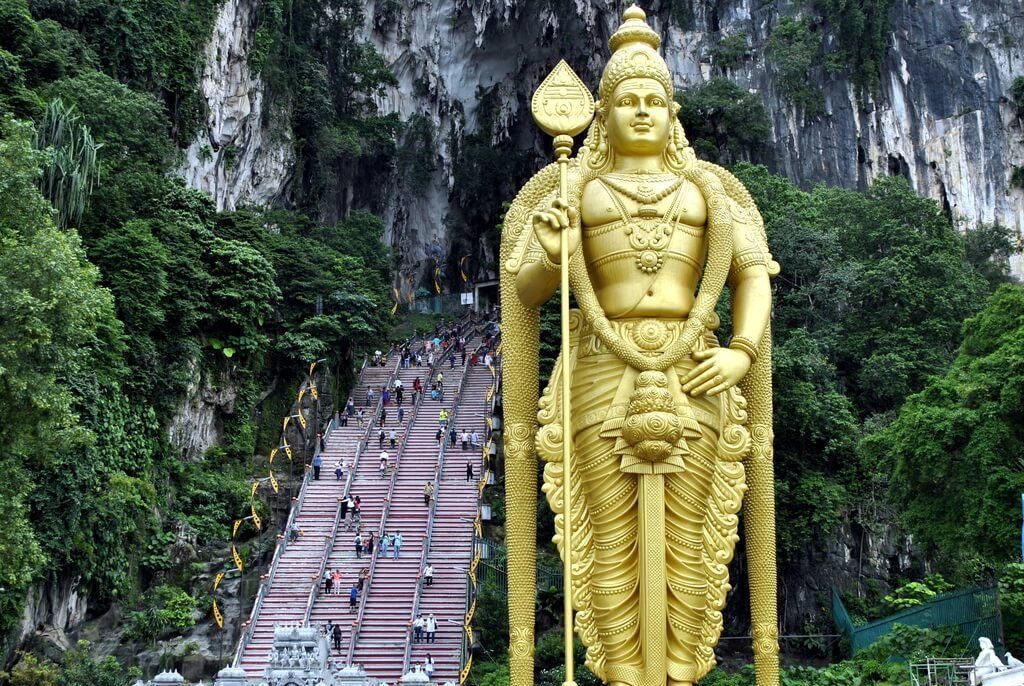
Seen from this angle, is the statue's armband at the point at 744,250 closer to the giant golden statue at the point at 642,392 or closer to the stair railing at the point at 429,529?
the giant golden statue at the point at 642,392

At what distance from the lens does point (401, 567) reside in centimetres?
1708

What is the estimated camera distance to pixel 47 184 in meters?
17.9

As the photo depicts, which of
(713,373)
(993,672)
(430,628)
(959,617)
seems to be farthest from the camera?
(430,628)

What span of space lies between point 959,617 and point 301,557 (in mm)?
8517

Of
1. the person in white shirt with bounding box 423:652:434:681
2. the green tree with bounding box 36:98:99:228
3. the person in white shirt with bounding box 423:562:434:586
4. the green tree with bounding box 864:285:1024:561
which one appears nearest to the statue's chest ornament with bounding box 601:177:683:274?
the green tree with bounding box 864:285:1024:561

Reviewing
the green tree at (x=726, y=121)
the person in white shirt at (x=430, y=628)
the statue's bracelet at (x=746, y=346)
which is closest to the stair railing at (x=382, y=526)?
the person in white shirt at (x=430, y=628)

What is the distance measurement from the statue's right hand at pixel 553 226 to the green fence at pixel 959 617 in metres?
6.93

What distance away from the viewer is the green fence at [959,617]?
12.5 meters

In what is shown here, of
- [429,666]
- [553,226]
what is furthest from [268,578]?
[553,226]

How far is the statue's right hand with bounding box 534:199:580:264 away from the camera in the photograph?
781 centimetres

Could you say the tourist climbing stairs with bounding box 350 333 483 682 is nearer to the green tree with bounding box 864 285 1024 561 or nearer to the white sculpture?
the green tree with bounding box 864 285 1024 561

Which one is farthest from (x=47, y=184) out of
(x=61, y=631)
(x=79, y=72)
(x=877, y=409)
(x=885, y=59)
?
(x=885, y=59)

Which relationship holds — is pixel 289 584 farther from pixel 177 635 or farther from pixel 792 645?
pixel 792 645

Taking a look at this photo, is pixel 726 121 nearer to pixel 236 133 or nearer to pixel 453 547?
pixel 236 133
